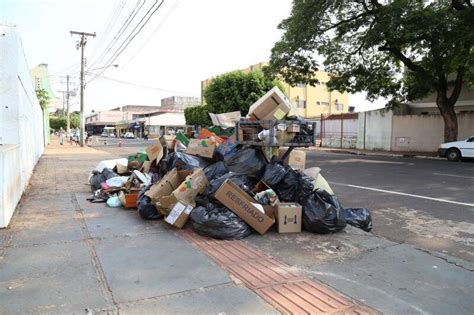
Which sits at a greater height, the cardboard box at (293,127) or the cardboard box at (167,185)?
the cardboard box at (293,127)

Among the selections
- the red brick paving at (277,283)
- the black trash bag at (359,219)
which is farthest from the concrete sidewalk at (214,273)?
the black trash bag at (359,219)

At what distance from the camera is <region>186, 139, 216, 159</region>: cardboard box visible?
6812 mm

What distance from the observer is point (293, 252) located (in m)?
4.43

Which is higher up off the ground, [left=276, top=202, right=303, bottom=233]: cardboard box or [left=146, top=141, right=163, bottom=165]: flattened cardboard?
[left=146, top=141, right=163, bottom=165]: flattened cardboard

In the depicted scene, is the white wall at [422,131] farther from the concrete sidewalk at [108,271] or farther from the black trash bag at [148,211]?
the concrete sidewalk at [108,271]

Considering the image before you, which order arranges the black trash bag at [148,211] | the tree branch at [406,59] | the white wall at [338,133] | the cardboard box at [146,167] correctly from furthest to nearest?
the white wall at [338,133]
the tree branch at [406,59]
the cardboard box at [146,167]
the black trash bag at [148,211]

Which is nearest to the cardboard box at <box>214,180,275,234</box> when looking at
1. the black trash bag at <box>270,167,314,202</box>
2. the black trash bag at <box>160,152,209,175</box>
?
the black trash bag at <box>270,167,314,202</box>

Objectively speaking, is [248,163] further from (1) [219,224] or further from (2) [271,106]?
(1) [219,224]

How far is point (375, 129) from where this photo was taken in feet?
88.0

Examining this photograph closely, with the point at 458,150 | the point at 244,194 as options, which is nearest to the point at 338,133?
the point at 458,150

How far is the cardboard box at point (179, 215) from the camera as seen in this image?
17.4 feet

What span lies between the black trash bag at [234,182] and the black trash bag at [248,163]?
0.09 m

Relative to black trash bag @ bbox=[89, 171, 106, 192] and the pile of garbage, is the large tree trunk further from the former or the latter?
black trash bag @ bbox=[89, 171, 106, 192]

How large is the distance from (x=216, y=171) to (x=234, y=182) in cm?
83
